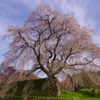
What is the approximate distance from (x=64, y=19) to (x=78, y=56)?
3.60 m

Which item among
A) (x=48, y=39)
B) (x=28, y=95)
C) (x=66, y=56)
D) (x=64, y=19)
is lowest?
(x=28, y=95)

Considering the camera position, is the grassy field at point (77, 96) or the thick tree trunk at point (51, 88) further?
the thick tree trunk at point (51, 88)

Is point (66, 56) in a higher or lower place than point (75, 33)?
lower

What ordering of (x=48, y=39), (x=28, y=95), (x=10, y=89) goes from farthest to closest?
(x=48, y=39) < (x=10, y=89) < (x=28, y=95)

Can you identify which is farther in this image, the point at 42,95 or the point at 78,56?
the point at 78,56

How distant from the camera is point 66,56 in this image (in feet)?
67.4

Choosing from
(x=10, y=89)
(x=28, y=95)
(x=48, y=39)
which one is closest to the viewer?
(x=28, y=95)

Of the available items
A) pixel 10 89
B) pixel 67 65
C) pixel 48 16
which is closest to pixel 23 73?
pixel 10 89

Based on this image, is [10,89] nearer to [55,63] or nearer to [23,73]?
[23,73]

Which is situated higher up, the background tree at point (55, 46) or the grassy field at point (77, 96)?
the background tree at point (55, 46)

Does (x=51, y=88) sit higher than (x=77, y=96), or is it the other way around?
(x=51, y=88)

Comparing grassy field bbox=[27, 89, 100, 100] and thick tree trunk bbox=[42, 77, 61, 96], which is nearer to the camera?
Result: grassy field bbox=[27, 89, 100, 100]

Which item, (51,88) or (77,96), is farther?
(77,96)

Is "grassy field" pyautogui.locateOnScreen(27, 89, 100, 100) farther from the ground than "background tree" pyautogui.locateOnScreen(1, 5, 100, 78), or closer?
closer
